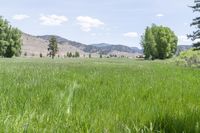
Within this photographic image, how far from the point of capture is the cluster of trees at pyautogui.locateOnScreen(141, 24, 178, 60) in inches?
5302

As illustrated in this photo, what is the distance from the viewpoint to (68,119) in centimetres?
403

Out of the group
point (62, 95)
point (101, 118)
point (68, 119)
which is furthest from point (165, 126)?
point (62, 95)

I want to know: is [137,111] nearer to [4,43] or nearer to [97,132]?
[97,132]

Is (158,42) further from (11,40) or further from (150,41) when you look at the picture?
(11,40)

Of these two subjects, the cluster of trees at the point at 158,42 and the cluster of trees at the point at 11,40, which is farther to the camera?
the cluster of trees at the point at 158,42

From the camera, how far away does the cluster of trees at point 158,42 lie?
134675 mm

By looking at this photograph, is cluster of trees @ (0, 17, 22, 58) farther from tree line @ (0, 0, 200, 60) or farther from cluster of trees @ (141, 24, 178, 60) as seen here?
cluster of trees @ (141, 24, 178, 60)

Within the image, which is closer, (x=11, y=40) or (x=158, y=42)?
(x=11, y=40)

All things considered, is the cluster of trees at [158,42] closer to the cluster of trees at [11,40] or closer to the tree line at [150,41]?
the tree line at [150,41]

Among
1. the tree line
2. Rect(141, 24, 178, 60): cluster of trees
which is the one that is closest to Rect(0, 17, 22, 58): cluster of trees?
the tree line

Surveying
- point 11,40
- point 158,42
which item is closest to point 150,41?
point 158,42

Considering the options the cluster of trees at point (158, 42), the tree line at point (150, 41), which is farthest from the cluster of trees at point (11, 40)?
the cluster of trees at point (158, 42)

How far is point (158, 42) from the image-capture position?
140m

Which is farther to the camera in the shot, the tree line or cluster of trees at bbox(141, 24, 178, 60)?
cluster of trees at bbox(141, 24, 178, 60)
